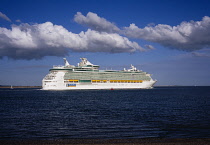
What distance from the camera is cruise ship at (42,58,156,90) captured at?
104000 millimetres

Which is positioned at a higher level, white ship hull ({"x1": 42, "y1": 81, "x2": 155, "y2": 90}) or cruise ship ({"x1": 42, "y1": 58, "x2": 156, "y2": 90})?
cruise ship ({"x1": 42, "y1": 58, "x2": 156, "y2": 90})

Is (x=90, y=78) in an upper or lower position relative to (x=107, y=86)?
upper

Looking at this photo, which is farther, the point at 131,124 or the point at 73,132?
the point at 131,124

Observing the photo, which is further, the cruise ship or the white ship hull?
the cruise ship

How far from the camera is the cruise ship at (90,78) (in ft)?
341

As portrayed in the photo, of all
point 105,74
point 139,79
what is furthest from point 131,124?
point 139,79

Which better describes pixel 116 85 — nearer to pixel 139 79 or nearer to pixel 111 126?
pixel 139 79

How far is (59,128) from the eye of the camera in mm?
19422

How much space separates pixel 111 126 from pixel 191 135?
627cm

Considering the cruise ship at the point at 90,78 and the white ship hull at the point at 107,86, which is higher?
the cruise ship at the point at 90,78

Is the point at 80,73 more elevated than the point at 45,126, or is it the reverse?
the point at 80,73

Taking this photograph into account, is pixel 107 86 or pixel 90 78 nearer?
pixel 90 78

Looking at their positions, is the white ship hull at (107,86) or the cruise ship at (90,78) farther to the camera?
the cruise ship at (90,78)

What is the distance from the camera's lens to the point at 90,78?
11012cm
